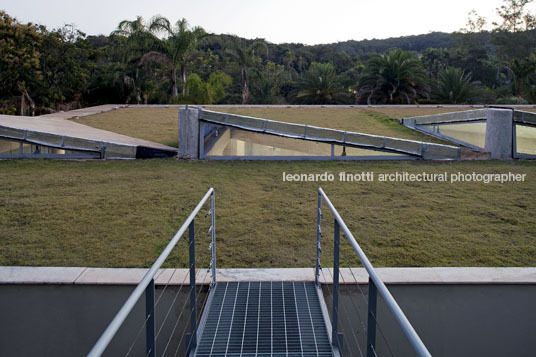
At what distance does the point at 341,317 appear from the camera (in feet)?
13.6

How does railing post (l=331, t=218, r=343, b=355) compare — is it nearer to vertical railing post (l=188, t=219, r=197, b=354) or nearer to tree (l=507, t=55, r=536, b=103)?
vertical railing post (l=188, t=219, r=197, b=354)

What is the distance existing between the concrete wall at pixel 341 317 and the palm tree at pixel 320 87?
23.7 meters

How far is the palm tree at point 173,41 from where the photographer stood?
24.7 meters

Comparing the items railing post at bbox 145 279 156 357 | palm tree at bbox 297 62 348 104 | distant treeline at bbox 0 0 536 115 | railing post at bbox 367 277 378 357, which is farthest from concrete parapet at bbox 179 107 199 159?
palm tree at bbox 297 62 348 104

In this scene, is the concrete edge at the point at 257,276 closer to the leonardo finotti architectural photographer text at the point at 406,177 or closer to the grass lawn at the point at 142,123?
the leonardo finotti architectural photographer text at the point at 406,177

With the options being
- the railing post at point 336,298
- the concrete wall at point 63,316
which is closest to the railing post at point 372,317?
the railing post at point 336,298

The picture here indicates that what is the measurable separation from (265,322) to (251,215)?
2.57 metres

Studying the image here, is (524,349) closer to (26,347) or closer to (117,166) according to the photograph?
(26,347)

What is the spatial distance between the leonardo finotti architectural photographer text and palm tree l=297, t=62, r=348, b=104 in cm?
1888

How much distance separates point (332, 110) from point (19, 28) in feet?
59.0

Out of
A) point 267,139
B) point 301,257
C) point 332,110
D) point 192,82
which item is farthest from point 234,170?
point 192,82

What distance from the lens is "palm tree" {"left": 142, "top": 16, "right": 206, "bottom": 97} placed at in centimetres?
2470

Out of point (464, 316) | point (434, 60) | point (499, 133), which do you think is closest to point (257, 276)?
point (464, 316)

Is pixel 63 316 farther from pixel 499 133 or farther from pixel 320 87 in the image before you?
pixel 320 87
